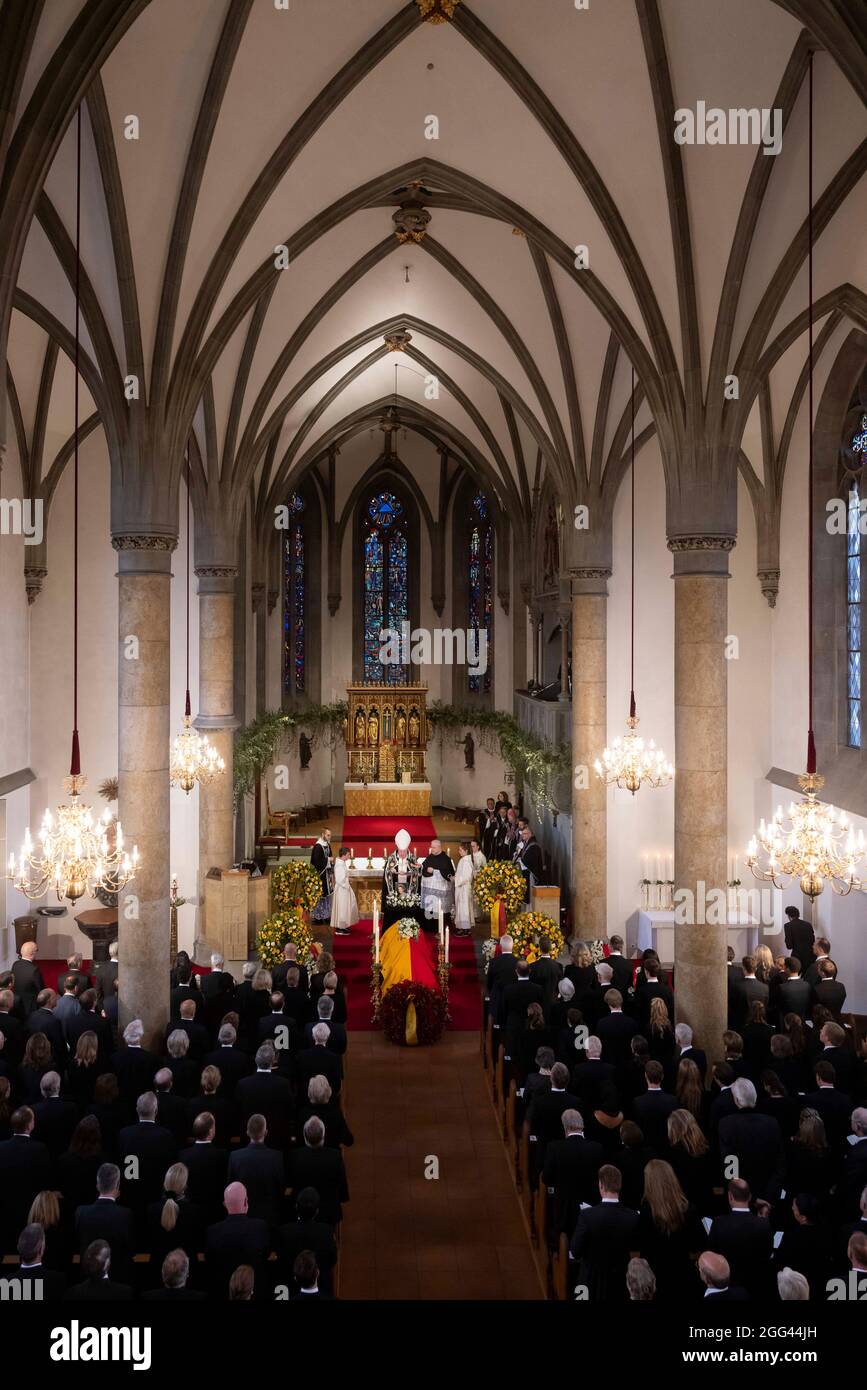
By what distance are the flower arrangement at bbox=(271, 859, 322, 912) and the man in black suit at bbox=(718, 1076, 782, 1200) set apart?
10439 mm

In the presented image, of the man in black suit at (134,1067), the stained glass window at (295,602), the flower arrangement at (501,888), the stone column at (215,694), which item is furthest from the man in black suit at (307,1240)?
the stained glass window at (295,602)

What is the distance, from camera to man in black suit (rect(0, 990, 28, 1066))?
974 centimetres

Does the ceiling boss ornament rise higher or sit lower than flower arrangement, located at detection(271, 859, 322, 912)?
higher

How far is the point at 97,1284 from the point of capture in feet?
17.9

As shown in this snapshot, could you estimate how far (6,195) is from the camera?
21.3ft

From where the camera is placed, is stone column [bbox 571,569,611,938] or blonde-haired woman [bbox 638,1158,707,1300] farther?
stone column [bbox 571,569,611,938]

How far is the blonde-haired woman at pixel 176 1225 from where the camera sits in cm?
645

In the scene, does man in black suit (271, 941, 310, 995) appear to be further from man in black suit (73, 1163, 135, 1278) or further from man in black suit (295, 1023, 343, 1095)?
man in black suit (73, 1163, 135, 1278)

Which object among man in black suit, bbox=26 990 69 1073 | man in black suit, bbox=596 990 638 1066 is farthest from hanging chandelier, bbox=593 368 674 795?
man in black suit, bbox=26 990 69 1073

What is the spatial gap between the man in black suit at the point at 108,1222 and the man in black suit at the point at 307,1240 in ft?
2.98

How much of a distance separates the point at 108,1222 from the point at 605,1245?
3.02 m

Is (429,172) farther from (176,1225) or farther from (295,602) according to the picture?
(295,602)

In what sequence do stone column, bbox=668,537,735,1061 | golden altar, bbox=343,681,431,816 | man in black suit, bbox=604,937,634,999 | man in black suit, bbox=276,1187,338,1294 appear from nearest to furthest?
man in black suit, bbox=276,1187,338,1294, stone column, bbox=668,537,735,1061, man in black suit, bbox=604,937,634,999, golden altar, bbox=343,681,431,816

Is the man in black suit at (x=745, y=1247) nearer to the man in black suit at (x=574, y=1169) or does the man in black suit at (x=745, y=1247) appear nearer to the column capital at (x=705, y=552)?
the man in black suit at (x=574, y=1169)
